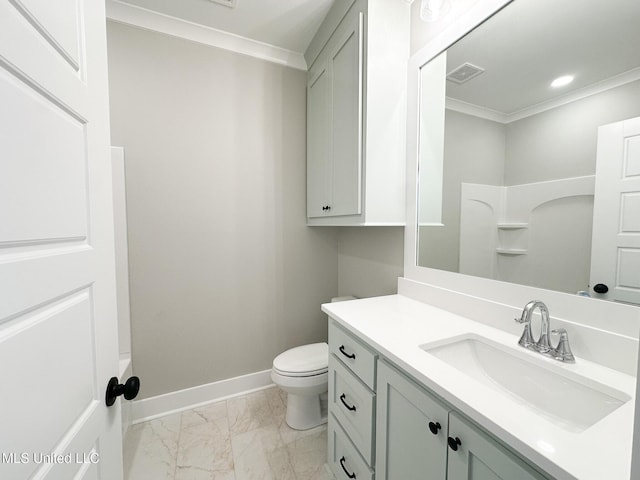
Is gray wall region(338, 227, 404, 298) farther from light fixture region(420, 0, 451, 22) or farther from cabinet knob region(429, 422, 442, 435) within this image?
light fixture region(420, 0, 451, 22)

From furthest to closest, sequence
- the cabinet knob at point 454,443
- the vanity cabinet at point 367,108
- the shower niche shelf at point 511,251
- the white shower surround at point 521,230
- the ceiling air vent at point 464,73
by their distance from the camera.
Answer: the vanity cabinet at point 367,108
the ceiling air vent at point 464,73
the shower niche shelf at point 511,251
the white shower surround at point 521,230
the cabinet knob at point 454,443

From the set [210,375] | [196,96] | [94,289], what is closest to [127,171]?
[196,96]

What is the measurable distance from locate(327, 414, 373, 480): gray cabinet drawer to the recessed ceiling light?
151 centimetres

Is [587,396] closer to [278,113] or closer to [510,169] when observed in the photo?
[510,169]

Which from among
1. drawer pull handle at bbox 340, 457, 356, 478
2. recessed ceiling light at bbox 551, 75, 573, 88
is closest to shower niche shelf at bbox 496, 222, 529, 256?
recessed ceiling light at bbox 551, 75, 573, 88

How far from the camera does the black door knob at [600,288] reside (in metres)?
0.79

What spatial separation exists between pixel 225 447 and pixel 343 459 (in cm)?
75

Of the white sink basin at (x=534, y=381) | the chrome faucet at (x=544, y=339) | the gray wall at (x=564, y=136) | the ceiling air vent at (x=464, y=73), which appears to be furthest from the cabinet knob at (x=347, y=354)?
the ceiling air vent at (x=464, y=73)

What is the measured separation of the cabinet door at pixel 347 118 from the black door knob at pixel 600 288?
0.92m

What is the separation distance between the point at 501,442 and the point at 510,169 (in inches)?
36.6

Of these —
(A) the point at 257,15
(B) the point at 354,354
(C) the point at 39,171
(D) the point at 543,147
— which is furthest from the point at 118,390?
(A) the point at 257,15

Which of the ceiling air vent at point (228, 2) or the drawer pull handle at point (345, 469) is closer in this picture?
the drawer pull handle at point (345, 469)

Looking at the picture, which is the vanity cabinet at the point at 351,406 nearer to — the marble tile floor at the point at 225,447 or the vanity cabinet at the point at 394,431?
the vanity cabinet at the point at 394,431

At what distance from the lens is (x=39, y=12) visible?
456 millimetres
